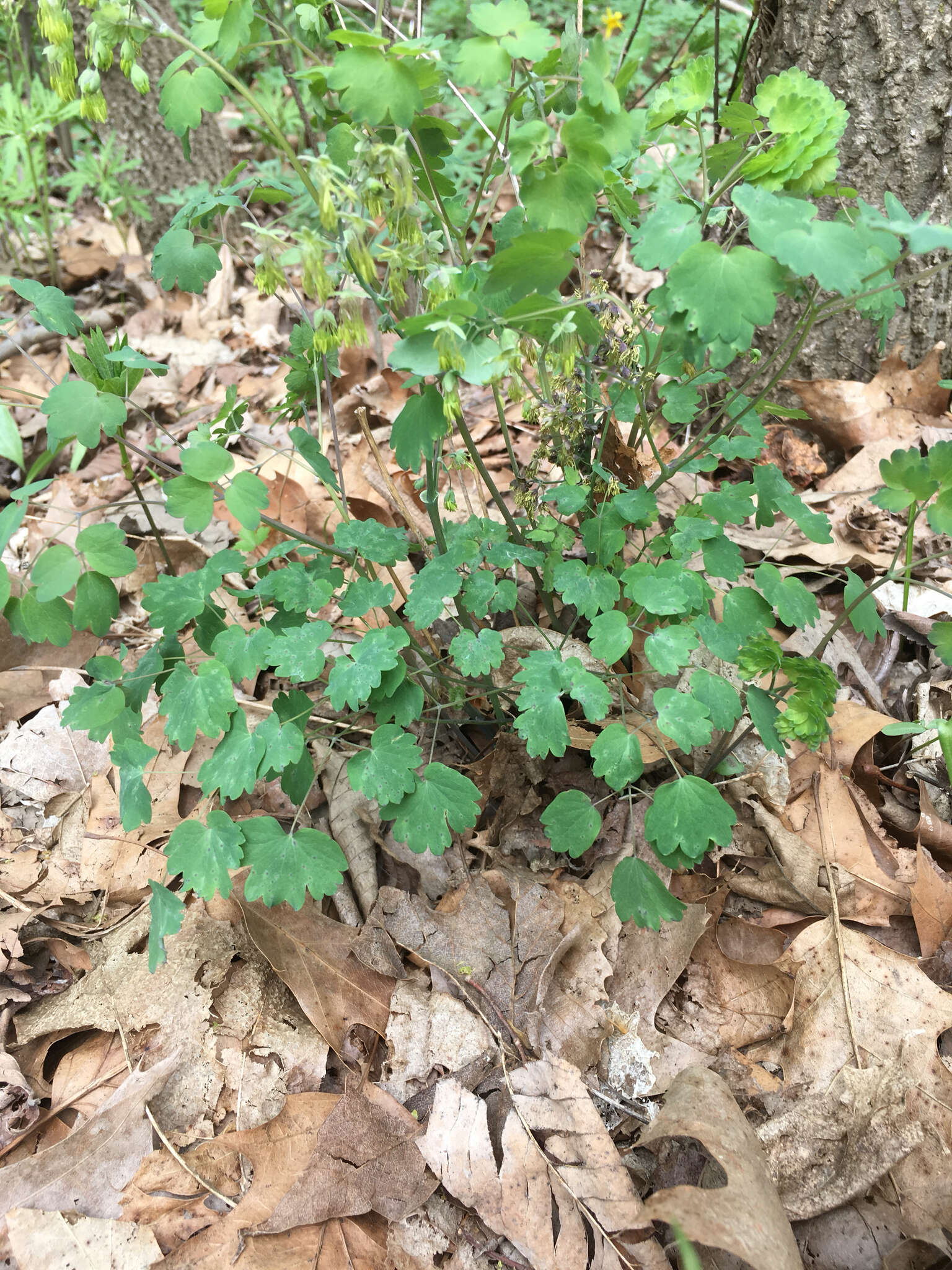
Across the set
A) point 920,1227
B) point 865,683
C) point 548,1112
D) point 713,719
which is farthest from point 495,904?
point 865,683

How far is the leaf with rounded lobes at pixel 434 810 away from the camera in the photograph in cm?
126

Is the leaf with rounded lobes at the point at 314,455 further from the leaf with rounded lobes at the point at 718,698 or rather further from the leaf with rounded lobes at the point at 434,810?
the leaf with rounded lobes at the point at 718,698

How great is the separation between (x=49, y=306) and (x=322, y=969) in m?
1.25

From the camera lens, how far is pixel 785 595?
1.38 meters

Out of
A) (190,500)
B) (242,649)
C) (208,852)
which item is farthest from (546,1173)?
(190,500)

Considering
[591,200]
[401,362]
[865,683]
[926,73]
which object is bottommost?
[865,683]

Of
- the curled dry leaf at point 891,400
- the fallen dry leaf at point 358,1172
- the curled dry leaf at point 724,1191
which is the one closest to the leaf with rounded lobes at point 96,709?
the fallen dry leaf at point 358,1172

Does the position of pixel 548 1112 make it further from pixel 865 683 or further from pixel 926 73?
pixel 926 73

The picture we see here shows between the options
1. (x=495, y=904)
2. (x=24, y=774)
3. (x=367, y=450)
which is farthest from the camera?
(x=367, y=450)

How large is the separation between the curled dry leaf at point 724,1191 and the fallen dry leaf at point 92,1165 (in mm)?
809

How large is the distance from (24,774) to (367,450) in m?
1.15

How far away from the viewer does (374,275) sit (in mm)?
1222

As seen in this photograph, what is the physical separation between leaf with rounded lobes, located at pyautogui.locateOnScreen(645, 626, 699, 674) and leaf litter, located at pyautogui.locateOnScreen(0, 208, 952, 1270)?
281 mm

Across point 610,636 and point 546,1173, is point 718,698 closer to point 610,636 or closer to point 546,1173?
point 610,636
